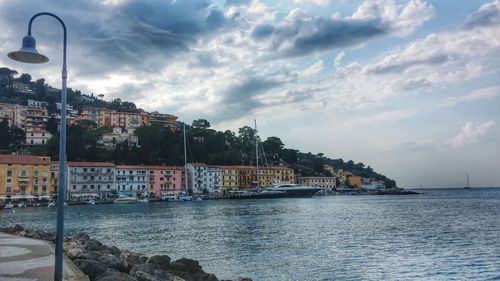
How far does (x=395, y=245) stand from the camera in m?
31.2

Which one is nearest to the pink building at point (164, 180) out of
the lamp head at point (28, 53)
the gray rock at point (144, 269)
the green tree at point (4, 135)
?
the green tree at point (4, 135)

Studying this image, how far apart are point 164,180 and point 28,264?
122636 mm

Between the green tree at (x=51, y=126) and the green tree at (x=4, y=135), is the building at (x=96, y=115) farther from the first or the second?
the green tree at (x=4, y=135)

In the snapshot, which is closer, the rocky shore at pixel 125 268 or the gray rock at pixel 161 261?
the rocky shore at pixel 125 268

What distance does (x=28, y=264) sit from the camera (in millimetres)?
14891

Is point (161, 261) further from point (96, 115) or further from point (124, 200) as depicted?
point (96, 115)

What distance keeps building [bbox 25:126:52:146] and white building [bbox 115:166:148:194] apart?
27833 millimetres

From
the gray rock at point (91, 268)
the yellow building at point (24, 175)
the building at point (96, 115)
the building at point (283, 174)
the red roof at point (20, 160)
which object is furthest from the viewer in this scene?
the building at point (96, 115)

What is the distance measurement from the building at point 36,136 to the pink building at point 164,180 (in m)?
34.3

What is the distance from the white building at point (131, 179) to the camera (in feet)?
413

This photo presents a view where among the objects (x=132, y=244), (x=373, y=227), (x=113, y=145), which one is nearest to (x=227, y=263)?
(x=132, y=244)

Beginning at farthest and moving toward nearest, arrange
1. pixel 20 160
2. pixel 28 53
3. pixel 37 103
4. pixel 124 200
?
pixel 37 103
pixel 124 200
pixel 20 160
pixel 28 53

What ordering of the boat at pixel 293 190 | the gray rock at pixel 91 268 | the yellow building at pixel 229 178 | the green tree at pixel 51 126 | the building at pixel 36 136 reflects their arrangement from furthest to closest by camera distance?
the yellow building at pixel 229 178 < the green tree at pixel 51 126 < the boat at pixel 293 190 < the building at pixel 36 136 < the gray rock at pixel 91 268

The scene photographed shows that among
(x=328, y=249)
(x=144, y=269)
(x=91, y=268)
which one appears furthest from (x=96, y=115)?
(x=91, y=268)
